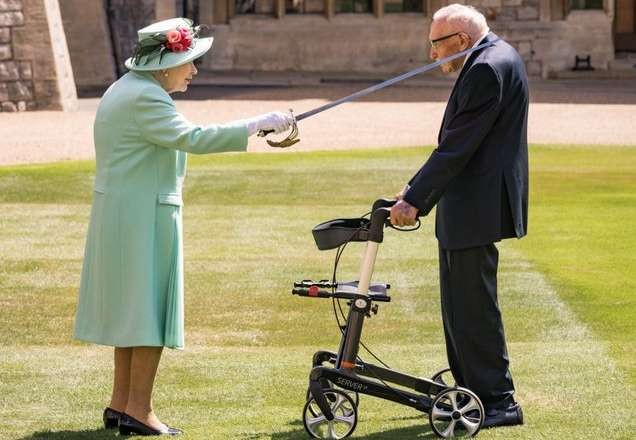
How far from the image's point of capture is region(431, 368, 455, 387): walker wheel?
6.16 metres

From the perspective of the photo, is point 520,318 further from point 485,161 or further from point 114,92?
Answer: point 114,92

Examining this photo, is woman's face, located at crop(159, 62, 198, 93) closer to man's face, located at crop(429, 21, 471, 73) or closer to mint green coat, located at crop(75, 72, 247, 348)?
mint green coat, located at crop(75, 72, 247, 348)

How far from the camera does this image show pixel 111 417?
5988 mm

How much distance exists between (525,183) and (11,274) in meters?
5.01

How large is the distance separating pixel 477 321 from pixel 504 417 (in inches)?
15.9

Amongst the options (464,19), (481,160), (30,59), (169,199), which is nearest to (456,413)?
(481,160)

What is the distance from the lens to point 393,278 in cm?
980

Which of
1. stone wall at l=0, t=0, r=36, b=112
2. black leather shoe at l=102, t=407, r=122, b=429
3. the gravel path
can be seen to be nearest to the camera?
black leather shoe at l=102, t=407, r=122, b=429

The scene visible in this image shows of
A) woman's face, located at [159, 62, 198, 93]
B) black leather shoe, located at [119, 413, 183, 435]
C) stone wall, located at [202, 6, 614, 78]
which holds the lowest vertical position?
stone wall, located at [202, 6, 614, 78]

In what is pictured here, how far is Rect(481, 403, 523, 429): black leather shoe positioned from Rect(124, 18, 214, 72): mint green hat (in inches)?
70.1

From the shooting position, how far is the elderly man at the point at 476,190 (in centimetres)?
567

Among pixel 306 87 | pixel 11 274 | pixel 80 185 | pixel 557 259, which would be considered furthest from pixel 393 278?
pixel 306 87

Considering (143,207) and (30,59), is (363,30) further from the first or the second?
(143,207)

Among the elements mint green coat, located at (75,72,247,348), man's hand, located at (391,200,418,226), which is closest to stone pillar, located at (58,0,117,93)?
mint green coat, located at (75,72,247,348)
